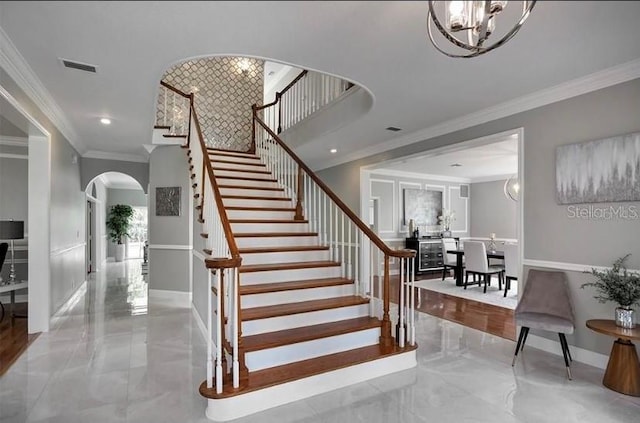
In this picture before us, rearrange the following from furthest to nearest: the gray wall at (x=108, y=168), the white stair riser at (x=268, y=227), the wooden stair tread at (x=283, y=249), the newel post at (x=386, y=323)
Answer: the gray wall at (x=108, y=168), the white stair riser at (x=268, y=227), the wooden stair tread at (x=283, y=249), the newel post at (x=386, y=323)

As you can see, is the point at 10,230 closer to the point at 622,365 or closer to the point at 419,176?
the point at 622,365

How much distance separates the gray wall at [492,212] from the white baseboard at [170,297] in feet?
27.1

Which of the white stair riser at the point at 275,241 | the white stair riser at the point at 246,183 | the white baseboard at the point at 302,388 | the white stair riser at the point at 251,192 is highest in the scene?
the white stair riser at the point at 246,183

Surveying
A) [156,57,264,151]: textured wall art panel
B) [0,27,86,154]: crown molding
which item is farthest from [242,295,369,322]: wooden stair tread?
[156,57,264,151]: textured wall art panel

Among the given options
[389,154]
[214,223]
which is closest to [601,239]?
[389,154]

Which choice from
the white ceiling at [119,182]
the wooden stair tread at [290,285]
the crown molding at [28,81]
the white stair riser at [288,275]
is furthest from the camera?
the white ceiling at [119,182]

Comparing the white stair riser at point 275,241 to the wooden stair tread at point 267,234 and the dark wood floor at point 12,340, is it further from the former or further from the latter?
the dark wood floor at point 12,340

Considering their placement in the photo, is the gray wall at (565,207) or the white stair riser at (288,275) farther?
the white stair riser at (288,275)

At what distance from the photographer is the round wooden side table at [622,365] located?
2699mm

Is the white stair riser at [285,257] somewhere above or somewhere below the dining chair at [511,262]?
above

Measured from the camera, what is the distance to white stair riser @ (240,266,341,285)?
142 inches

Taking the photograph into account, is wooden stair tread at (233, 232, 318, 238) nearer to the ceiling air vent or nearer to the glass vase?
the ceiling air vent

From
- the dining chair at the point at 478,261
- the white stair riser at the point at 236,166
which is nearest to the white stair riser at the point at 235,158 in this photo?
the white stair riser at the point at 236,166

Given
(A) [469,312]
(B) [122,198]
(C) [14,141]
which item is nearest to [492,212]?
(A) [469,312]
